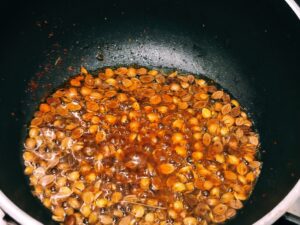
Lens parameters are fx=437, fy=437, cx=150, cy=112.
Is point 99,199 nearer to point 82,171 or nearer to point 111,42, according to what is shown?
point 82,171

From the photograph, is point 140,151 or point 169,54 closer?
point 140,151

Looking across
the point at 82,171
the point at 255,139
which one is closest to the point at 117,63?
the point at 82,171

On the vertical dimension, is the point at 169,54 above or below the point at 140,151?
above

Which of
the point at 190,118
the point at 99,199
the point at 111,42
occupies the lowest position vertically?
the point at 99,199
